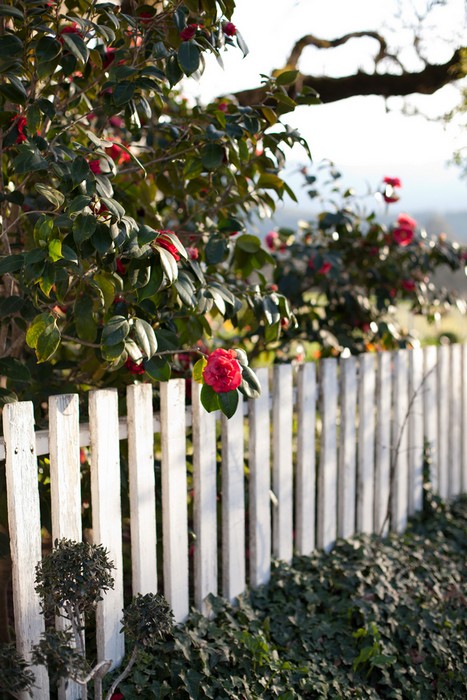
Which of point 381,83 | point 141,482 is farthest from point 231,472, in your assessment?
point 381,83

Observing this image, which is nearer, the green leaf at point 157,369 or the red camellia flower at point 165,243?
the red camellia flower at point 165,243

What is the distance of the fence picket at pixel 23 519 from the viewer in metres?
1.89

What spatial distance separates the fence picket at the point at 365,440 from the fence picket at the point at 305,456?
39cm

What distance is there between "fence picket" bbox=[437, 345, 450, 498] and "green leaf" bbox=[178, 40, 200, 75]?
256 cm

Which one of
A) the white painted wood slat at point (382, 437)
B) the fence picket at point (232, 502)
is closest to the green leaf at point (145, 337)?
the fence picket at point (232, 502)

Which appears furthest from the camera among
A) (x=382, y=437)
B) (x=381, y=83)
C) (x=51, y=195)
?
(x=381, y=83)

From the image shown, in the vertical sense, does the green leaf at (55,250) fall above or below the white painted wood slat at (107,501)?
above

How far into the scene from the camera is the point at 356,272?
4.03 metres

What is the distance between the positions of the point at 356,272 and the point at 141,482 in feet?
7.21

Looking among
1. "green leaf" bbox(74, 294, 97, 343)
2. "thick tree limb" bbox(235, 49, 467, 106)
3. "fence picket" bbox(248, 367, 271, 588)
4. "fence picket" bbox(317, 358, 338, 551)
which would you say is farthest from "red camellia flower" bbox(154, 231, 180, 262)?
"thick tree limb" bbox(235, 49, 467, 106)

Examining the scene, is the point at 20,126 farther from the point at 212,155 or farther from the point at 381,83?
the point at 381,83

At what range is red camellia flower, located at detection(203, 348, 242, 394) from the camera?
1921mm

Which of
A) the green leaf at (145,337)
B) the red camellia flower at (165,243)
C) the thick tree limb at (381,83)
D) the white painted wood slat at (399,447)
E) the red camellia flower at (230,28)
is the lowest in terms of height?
the white painted wood slat at (399,447)

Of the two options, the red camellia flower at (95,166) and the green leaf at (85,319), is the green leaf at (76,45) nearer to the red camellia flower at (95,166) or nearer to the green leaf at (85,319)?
the red camellia flower at (95,166)
